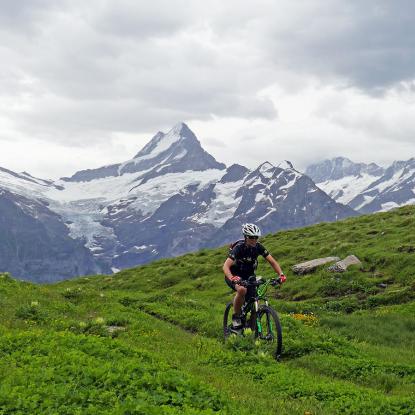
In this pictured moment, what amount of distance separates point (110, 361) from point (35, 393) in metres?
2.56

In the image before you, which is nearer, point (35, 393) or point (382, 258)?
point (35, 393)

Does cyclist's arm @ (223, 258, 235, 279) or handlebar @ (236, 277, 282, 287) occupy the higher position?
cyclist's arm @ (223, 258, 235, 279)

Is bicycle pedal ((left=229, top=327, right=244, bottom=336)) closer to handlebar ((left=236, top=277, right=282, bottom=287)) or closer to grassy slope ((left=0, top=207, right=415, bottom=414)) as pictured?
grassy slope ((left=0, top=207, right=415, bottom=414))

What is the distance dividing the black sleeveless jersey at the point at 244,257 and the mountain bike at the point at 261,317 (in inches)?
18.0

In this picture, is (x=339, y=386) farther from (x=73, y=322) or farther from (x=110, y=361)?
(x=73, y=322)

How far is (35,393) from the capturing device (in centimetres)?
984

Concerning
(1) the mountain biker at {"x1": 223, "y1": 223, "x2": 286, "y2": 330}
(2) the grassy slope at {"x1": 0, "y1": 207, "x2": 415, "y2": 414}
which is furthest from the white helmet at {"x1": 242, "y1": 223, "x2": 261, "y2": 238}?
(2) the grassy slope at {"x1": 0, "y1": 207, "x2": 415, "y2": 414}

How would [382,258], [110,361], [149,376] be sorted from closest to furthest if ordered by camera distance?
[149,376]
[110,361]
[382,258]

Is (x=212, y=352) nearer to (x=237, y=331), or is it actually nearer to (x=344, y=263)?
(x=237, y=331)

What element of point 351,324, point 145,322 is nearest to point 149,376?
point 145,322

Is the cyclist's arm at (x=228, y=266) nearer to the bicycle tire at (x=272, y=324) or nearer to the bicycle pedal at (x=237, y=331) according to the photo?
the bicycle tire at (x=272, y=324)

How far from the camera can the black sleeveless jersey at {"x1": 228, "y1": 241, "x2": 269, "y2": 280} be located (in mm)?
17344

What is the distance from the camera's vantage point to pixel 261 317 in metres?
16.9

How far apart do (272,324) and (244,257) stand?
2.35 meters
